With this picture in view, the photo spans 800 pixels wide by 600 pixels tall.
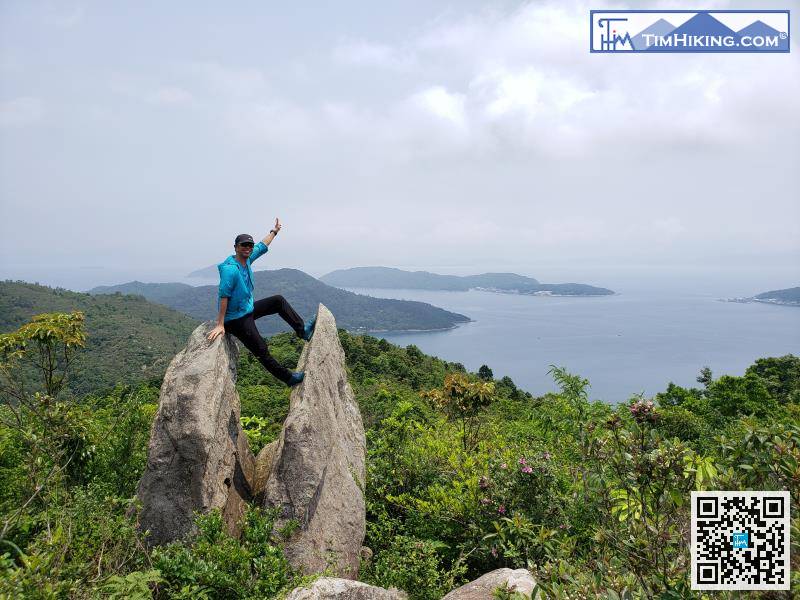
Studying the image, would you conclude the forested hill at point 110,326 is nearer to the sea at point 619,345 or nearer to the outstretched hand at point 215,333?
the outstretched hand at point 215,333

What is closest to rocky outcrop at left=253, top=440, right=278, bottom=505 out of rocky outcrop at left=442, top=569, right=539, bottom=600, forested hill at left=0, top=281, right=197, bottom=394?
rocky outcrop at left=442, top=569, right=539, bottom=600

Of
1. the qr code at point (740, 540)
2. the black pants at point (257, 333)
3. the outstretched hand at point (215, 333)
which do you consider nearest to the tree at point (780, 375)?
the qr code at point (740, 540)

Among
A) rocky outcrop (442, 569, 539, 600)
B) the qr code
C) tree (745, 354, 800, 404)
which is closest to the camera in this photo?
the qr code

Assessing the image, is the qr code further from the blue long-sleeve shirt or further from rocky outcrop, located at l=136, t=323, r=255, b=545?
the blue long-sleeve shirt

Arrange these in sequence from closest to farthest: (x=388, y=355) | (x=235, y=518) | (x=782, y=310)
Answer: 1. (x=235, y=518)
2. (x=388, y=355)
3. (x=782, y=310)

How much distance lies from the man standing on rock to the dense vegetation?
7.45 feet

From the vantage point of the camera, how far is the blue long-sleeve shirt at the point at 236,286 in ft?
20.9

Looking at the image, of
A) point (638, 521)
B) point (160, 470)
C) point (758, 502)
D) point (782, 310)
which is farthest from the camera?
point (782, 310)

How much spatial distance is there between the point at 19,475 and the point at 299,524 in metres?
4.90

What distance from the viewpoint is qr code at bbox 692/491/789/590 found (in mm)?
2740

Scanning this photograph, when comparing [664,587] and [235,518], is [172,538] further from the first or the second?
[664,587]

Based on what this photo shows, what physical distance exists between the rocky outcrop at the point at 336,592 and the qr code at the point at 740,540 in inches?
119

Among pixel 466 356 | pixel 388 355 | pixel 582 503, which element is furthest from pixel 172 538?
pixel 466 356

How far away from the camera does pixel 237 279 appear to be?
6.44 meters
